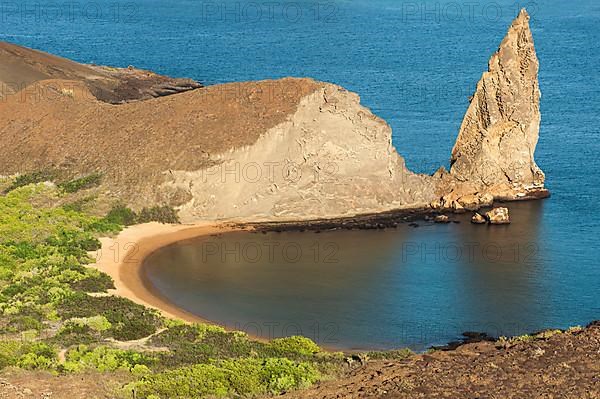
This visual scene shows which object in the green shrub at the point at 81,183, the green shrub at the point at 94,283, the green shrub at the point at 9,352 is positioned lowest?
the green shrub at the point at 9,352

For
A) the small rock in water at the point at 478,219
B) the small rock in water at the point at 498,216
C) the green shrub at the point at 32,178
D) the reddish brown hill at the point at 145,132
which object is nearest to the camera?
the small rock in water at the point at 498,216

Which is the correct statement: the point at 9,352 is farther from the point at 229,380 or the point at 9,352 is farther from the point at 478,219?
the point at 478,219

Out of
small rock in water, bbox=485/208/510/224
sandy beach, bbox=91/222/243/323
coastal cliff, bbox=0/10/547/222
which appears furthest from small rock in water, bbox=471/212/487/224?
sandy beach, bbox=91/222/243/323

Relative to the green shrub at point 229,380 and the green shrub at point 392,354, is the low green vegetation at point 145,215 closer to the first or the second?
the green shrub at point 392,354

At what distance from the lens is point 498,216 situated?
68750 mm

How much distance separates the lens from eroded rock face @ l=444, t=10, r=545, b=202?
73.9 m

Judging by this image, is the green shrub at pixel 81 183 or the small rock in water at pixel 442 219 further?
the green shrub at pixel 81 183

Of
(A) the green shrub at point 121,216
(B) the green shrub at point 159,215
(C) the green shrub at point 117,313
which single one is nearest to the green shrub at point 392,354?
(C) the green shrub at point 117,313

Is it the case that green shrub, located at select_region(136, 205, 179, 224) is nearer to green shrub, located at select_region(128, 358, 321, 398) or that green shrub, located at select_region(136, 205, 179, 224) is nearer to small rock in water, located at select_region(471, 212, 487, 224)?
small rock in water, located at select_region(471, 212, 487, 224)

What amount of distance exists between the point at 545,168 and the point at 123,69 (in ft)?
161

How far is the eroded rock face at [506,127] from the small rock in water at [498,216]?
4.64 meters

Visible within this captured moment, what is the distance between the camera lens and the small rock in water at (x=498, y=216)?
2704 inches

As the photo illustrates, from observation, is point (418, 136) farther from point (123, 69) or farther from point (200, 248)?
point (123, 69)

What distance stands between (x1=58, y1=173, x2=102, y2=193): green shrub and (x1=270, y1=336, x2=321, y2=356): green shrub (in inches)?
1013
